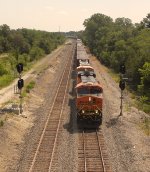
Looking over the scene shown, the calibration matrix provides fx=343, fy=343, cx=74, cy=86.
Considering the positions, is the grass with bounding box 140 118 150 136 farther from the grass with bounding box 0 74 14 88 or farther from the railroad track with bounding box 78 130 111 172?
the grass with bounding box 0 74 14 88

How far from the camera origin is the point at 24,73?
60.7 meters

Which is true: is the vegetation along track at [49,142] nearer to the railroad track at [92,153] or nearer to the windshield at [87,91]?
the railroad track at [92,153]

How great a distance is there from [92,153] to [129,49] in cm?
3912

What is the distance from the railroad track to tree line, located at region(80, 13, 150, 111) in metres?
11.0

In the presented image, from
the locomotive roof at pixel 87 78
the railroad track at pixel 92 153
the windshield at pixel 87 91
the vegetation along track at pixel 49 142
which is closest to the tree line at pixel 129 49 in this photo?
the locomotive roof at pixel 87 78

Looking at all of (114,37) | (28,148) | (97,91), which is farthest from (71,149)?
(114,37)

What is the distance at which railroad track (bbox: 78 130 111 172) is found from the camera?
20.6 metres

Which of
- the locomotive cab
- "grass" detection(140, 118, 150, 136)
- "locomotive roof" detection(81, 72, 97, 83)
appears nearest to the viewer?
"grass" detection(140, 118, 150, 136)

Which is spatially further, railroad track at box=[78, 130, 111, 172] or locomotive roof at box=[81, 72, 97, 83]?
locomotive roof at box=[81, 72, 97, 83]

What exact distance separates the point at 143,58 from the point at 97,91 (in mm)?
19952

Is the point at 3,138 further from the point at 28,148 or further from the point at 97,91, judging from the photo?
the point at 97,91

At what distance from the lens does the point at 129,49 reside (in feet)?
195

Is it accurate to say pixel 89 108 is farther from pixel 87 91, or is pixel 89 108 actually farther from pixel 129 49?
pixel 129 49

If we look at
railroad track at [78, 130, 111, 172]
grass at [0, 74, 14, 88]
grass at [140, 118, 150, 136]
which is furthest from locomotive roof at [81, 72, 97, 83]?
grass at [0, 74, 14, 88]
